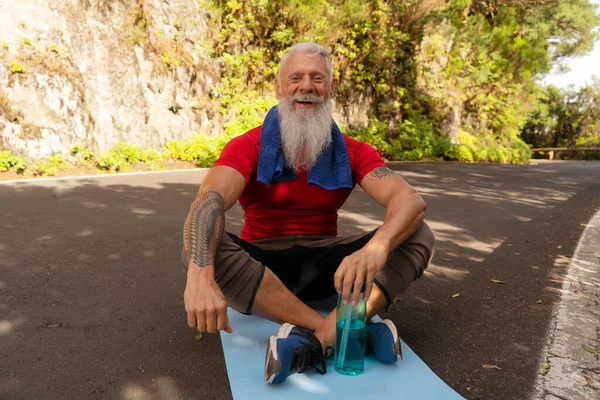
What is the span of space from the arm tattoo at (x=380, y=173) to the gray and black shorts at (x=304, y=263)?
0.35 metres

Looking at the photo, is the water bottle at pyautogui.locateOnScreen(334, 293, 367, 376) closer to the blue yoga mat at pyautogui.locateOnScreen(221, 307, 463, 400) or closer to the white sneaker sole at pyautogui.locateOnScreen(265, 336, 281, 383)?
the blue yoga mat at pyautogui.locateOnScreen(221, 307, 463, 400)

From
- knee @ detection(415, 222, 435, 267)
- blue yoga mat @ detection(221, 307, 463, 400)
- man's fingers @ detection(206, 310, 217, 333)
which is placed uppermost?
knee @ detection(415, 222, 435, 267)

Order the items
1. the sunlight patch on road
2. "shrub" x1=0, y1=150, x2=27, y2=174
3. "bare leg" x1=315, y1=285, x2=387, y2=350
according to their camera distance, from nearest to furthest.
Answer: "bare leg" x1=315, y1=285, x2=387, y2=350 → the sunlight patch on road → "shrub" x1=0, y1=150, x2=27, y2=174

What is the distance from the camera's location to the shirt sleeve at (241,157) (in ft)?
9.45

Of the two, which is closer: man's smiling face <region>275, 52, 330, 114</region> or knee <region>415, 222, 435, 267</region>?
knee <region>415, 222, 435, 267</region>

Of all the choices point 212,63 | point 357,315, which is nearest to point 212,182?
point 357,315

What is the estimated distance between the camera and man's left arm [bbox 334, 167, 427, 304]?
7.75 feet

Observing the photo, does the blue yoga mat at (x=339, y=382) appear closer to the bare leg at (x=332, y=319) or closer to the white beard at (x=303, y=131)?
the bare leg at (x=332, y=319)

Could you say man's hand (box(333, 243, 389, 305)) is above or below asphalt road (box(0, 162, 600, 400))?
above

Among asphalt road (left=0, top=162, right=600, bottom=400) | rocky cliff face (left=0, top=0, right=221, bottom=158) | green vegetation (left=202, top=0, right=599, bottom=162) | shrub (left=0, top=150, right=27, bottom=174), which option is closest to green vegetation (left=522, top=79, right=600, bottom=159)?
green vegetation (left=202, top=0, right=599, bottom=162)

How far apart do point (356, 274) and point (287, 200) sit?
84 cm

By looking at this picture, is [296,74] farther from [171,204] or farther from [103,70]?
[103,70]

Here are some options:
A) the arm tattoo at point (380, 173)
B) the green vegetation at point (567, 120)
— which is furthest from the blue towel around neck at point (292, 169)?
the green vegetation at point (567, 120)

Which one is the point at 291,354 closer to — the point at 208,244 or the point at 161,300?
the point at 208,244
